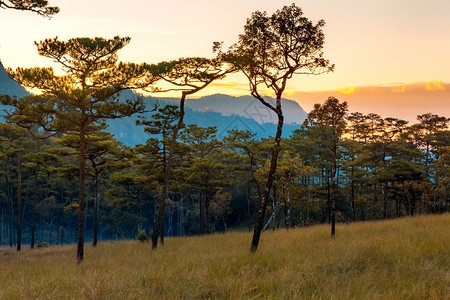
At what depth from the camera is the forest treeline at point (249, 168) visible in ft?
76.4

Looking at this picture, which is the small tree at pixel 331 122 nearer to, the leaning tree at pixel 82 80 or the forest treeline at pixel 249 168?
the forest treeline at pixel 249 168

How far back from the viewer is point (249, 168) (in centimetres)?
3734

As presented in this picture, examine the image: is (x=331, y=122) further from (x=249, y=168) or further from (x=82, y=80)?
(x=249, y=168)

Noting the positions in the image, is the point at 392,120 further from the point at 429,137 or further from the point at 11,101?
the point at 11,101

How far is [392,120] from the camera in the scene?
42.8 meters

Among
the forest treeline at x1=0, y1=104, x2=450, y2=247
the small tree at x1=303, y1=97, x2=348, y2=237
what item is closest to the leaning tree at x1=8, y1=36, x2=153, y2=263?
the forest treeline at x1=0, y1=104, x2=450, y2=247

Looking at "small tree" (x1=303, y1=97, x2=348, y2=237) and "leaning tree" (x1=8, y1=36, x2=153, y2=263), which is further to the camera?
"small tree" (x1=303, y1=97, x2=348, y2=237)

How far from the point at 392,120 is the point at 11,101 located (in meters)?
44.8

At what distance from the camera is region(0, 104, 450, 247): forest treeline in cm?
2330

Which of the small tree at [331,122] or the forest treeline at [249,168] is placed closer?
the small tree at [331,122]

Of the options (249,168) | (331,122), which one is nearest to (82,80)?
(331,122)

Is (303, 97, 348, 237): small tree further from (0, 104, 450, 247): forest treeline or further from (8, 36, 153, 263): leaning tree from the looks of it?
(8, 36, 153, 263): leaning tree

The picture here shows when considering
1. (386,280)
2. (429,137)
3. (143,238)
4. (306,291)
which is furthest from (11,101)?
(429,137)

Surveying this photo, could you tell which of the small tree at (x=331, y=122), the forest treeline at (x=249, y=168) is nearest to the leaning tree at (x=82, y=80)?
the forest treeline at (x=249, y=168)
